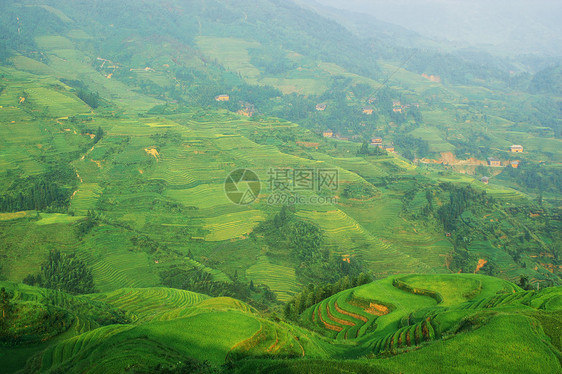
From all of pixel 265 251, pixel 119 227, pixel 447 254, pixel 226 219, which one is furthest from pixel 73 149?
pixel 447 254

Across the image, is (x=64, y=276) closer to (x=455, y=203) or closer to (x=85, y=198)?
(x=85, y=198)

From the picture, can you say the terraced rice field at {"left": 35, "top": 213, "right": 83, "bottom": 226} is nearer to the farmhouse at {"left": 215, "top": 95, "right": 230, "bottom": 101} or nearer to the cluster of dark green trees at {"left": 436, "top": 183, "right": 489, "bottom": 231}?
the cluster of dark green trees at {"left": 436, "top": 183, "right": 489, "bottom": 231}

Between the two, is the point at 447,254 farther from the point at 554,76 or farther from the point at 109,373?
the point at 554,76

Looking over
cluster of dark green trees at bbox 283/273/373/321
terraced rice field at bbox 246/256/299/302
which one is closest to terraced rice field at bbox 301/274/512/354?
cluster of dark green trees at bbox 283/273/373/321

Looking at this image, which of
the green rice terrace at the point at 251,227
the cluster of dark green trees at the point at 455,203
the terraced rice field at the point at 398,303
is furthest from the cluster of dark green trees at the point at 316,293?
the cluster of dark green trees at the point at 455,203

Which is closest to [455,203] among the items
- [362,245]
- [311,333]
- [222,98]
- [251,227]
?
[362,245]

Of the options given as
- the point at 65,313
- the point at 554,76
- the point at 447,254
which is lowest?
the point at 447,254
